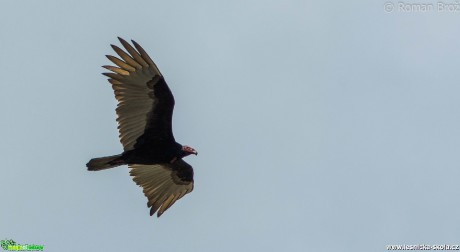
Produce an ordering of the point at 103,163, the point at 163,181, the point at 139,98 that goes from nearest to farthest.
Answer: the point at 103,163 < the point at 139,98 < the point at 163,181

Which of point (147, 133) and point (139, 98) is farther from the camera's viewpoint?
point (147, 133)

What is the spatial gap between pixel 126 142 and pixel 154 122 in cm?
81

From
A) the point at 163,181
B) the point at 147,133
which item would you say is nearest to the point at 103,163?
the point at 147,133

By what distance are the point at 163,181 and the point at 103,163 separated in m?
2.42

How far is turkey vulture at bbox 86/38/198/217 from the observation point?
23.6 metres

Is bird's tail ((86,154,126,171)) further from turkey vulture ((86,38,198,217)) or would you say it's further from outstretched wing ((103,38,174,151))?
outstretched wing ((103,38,174,151))

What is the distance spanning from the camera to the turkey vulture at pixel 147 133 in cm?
2356

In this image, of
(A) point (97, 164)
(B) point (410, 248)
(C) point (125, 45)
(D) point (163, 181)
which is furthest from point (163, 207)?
(B) point (410, 248)

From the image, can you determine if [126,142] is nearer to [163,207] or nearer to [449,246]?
[163,207]

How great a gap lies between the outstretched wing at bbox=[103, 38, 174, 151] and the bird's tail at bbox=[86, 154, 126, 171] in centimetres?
76

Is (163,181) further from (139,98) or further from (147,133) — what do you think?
(139,98)

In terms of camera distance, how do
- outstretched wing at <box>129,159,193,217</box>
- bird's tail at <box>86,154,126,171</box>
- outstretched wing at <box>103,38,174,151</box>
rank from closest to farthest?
bird's tail at <box>86,154,126,171</box> < outstretched wing at <box>103,38,174,151</box> < outstretched wing at <box>129,159,193,217</box>

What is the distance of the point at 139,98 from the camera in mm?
24000

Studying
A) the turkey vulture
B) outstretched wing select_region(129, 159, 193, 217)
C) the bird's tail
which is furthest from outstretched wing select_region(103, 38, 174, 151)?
outstretched wing select_region(129, 159, 193, 217)
